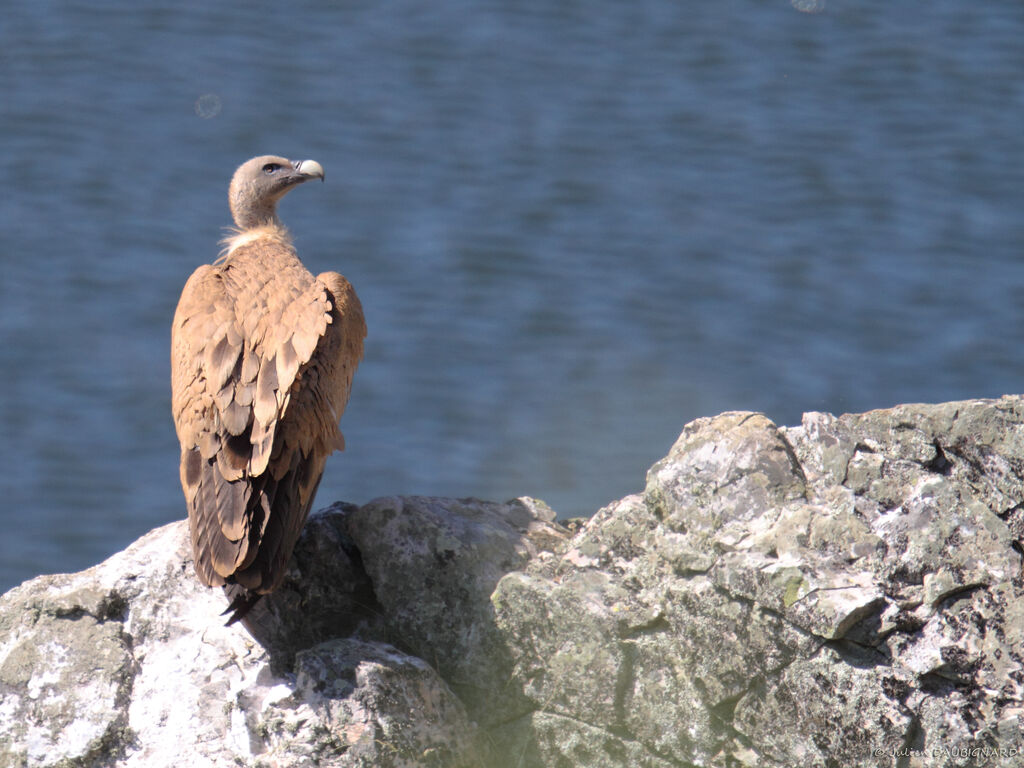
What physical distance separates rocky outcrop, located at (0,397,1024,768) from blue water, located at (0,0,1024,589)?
7427 mm

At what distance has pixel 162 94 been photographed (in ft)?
57.9

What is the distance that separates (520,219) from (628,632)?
456 inches

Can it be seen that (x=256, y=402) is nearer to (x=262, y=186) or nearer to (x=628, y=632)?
(x=628, y=632)

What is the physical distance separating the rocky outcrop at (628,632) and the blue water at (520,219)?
292 inches

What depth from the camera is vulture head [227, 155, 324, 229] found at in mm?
7003

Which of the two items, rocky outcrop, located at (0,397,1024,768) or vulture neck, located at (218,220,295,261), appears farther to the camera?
vulture neck, located at (218,220,295,261)

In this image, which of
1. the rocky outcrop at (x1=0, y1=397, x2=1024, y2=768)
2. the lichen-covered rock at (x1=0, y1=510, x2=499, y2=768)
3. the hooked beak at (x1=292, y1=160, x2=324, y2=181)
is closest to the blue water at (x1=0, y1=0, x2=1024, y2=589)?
the hooked beak at (x1=292, y1=160, x2=324, y2=181)

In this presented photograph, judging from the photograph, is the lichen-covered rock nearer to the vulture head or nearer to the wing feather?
the wing feather

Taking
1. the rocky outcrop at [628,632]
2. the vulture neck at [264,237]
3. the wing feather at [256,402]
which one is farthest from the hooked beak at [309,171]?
the rocky outcrop at [628,632]

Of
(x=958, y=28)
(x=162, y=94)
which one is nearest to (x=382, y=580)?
(x=162, y=94)

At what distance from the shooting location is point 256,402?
4.88 metres

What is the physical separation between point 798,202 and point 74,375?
8.20 m

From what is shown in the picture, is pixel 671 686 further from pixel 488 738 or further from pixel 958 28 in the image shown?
pixel 958 28

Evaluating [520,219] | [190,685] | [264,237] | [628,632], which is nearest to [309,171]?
[264,237]
